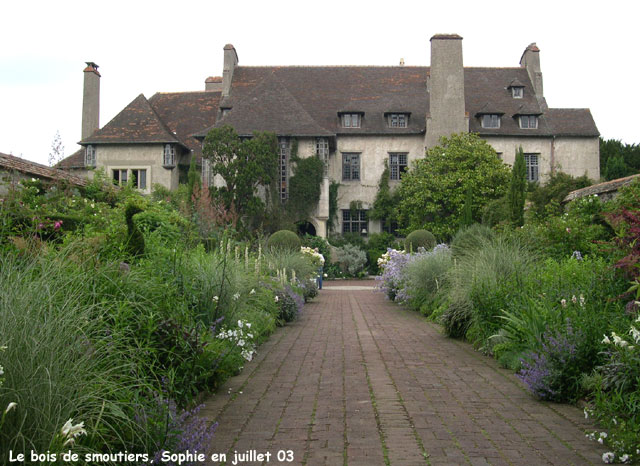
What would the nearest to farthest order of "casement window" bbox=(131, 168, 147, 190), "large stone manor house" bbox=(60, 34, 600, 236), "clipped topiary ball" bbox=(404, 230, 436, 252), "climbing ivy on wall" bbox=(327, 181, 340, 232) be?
1. "clipped topiary ball" bbox=(404, 230, 436, 252)
2. "large stone manor house" bbox=(60, 34, 600, 236)
3. "climbing ivy on wall" bbox=(327, 181, 340, 232)
4. "casement window" bbox=(131, 168, 147, 190)

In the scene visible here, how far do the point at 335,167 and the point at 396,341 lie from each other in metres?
26.7

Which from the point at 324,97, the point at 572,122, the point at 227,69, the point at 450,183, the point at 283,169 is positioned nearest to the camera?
the point at 450,183

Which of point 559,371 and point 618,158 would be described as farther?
point 618,158

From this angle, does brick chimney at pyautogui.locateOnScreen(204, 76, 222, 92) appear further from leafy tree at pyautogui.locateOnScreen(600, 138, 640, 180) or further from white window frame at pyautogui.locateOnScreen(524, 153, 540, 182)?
leafy tree at pyautogui.locateOnScreen(600, 138, 640, 180)

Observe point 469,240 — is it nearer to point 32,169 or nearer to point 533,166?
point 32,169

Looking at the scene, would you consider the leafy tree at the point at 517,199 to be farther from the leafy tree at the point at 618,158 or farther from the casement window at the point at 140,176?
the leafy tree at the point at 618,158

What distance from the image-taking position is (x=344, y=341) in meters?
9.20

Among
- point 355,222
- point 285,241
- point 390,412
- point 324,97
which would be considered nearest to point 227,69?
point 324,97

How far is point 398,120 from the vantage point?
35.6 meters

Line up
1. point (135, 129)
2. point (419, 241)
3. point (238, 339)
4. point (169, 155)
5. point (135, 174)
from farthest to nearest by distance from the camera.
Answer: point (135, 129)
point (135, 174)
point (169, 155)
point (419, 241)
point (238, 339)

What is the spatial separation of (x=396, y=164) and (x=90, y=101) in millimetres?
18864

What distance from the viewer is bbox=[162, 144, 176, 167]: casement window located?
34.4 meters

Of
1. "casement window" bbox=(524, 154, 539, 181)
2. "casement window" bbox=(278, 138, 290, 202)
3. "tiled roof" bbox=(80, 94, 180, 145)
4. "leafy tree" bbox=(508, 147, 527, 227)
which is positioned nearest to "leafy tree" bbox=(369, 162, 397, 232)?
"casement window" bbox=(278, 138, 290, 202)

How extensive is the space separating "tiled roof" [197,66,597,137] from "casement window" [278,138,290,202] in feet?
2.12
